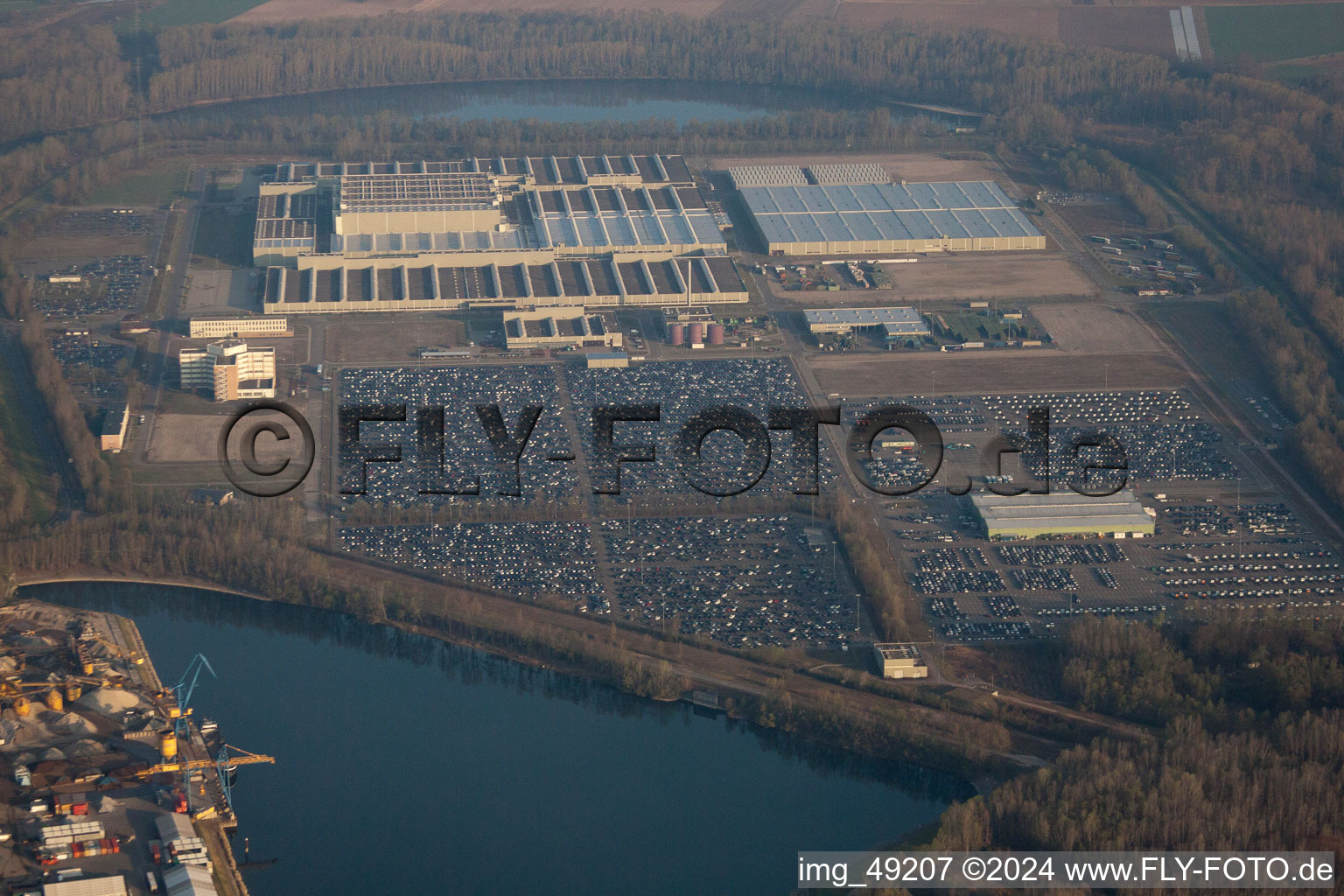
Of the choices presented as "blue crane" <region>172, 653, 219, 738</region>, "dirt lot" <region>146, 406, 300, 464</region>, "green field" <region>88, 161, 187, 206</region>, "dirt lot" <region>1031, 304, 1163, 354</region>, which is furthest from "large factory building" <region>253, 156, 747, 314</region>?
"blue crane" <region>172, 653, 219, 738</region>

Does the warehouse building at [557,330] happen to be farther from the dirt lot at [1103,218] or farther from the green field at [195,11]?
the green field at [195,11]

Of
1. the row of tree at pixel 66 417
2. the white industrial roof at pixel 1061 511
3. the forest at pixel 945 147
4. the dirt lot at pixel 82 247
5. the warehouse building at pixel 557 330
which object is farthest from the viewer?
the dirt lot at pixel 82 247

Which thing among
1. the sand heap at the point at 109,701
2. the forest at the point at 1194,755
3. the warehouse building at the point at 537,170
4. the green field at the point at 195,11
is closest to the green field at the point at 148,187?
the warehouse building at the point at 537,170

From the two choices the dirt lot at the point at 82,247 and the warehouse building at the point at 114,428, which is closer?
→ the warehouse building at the point at 114,428

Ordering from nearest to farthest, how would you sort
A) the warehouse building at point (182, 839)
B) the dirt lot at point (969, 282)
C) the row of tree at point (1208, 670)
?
1. the warehouse building at point (182, 839)
2. the row of tree at point (1208, 670)
3. the dirt lot at point (969, 282)

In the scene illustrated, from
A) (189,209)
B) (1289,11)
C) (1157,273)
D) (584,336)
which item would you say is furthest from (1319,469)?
(1289,11)

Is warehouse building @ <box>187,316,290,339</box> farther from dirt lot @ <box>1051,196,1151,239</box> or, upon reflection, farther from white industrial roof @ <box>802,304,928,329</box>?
dirt lot @ <box>1051,196,1151,239</box>

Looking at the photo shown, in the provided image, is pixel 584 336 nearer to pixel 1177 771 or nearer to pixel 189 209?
pixel 189 209

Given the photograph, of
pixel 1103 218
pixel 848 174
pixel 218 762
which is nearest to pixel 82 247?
pixel 848 174
